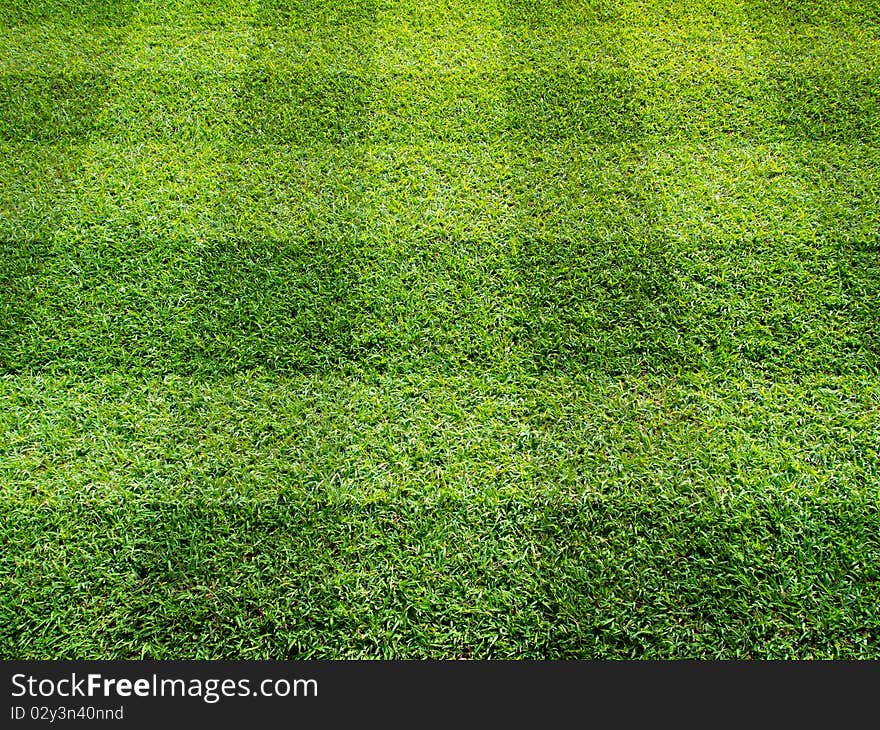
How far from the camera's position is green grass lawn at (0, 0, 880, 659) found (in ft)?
6.67

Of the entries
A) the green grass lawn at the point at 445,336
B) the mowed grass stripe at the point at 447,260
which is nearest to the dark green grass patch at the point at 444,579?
the green grass lawn at the point at 445,336

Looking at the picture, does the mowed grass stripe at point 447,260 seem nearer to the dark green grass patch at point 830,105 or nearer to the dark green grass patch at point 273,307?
the dark green grass patch at point 273,307

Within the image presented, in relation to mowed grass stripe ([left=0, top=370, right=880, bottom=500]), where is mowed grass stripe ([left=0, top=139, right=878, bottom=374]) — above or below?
above

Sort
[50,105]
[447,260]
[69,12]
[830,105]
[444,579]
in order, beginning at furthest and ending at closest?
[69,12]
[50,105]
[830,105]
[447,260]
[444,579]

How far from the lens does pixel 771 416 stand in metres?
2.38

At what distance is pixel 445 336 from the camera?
8.59ft

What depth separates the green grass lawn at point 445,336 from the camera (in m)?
2.03

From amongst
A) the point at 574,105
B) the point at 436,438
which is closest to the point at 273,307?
the point at 436,438

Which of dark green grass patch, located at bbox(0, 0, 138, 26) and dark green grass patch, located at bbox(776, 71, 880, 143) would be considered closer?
dark green grass patch, located at bbox(776, 71, 880, 143)

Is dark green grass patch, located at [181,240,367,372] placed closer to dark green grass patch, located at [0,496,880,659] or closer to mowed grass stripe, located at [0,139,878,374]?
mowed grass stripe, located at [0,139,878,374]

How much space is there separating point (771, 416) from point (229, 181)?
8.53ft

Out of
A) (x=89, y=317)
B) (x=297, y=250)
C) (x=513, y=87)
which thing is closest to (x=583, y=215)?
(x=513, y=87)

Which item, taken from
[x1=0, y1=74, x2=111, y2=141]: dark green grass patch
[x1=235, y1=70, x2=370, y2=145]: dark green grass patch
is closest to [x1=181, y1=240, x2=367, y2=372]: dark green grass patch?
[x1=235, y1=70, x2=370, y2=145]: dark green grass patch

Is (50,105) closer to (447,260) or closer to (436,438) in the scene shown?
(447,260)
